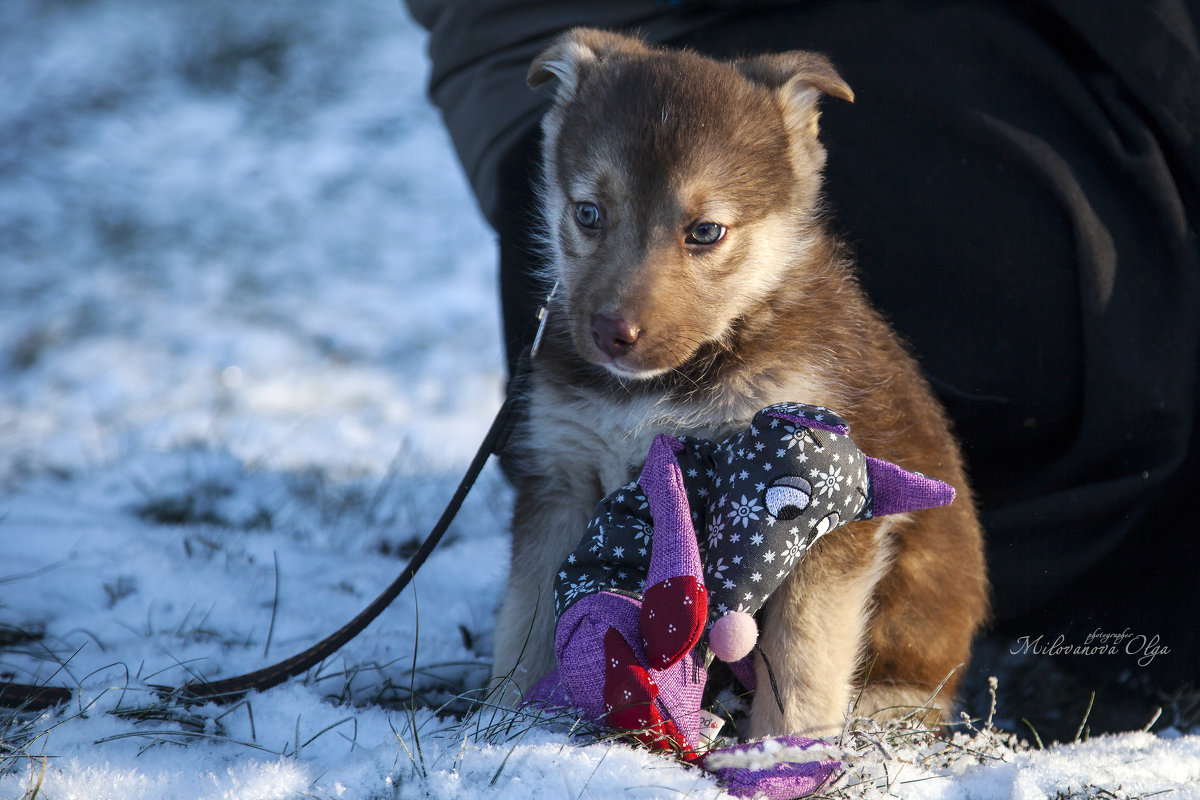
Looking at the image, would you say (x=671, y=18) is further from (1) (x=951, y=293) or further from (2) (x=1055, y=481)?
(2) (x=1055, y=481)

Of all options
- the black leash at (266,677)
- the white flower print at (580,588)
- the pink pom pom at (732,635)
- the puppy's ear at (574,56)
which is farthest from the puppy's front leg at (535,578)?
the puppy's ear at (574,56)

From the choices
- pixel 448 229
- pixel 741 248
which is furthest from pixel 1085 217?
pixel 448 229

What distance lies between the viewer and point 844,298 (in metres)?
2.13

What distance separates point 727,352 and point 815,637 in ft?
2.13

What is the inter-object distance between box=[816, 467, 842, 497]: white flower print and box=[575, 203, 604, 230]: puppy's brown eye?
2.54 feet

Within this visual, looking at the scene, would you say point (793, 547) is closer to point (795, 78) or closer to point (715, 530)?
point (715, 530)

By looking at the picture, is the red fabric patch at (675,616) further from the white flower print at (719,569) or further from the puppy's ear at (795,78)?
the puppy's ear at (795,78)

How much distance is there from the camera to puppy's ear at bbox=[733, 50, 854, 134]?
200 centimetres

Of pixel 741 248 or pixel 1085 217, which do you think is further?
pixel 1085 217

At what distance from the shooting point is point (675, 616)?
154 cm

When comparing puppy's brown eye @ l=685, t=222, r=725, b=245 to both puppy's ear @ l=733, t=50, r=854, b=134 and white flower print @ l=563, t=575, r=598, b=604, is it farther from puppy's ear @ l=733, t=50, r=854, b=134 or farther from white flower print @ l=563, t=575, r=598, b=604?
white flower print @ l=563, t=575, r=598, b=604

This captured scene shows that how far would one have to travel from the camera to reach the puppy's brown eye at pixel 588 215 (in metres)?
1.98

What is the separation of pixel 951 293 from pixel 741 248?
92 cm

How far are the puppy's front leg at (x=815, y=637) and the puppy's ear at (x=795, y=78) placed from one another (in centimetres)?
99
